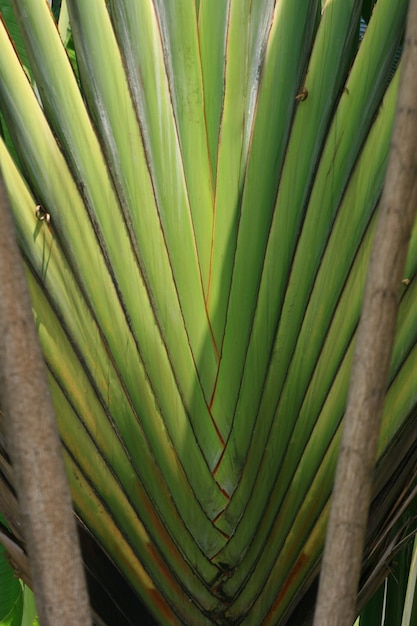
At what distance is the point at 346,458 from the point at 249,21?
36 cm

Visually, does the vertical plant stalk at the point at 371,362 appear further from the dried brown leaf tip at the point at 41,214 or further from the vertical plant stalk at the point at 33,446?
the dried brown leaf tip at the point at 41,214

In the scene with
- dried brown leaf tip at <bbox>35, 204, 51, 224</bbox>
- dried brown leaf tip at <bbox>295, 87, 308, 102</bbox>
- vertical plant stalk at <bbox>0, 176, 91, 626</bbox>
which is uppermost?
dried brown leaf tip at <bbox>295, 87, 308, 102</bbox>

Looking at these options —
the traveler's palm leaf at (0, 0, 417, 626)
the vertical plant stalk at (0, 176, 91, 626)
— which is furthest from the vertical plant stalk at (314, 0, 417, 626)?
the traveler's palm leaf at (0, 0, 417, 626)

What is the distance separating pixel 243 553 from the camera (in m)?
0.52

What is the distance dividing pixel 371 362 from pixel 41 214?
300 mm

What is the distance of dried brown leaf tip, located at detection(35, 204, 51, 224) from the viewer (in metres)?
0.51

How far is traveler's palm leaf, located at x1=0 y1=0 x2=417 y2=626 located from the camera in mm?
506

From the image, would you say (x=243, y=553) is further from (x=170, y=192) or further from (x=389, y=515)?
(x=170, y=192)

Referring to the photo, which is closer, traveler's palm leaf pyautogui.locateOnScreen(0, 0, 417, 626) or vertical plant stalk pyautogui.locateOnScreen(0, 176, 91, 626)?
vertical plant stalk pyautogui.locateOnScreen(0, 176, 91, 626)

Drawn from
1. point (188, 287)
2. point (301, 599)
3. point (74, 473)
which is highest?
point (188, 287)

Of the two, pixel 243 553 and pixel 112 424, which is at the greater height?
pixel 112 424

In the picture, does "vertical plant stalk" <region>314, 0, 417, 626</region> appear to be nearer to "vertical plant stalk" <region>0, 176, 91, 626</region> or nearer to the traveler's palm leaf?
"vertical plant stalk" <region>0, 176, 91, 626</region>

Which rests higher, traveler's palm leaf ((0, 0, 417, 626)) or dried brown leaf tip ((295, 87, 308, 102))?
dried brown leaf tip ((295, 87, 308, 102))

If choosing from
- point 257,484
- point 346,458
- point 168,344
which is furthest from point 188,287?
point 346,458
